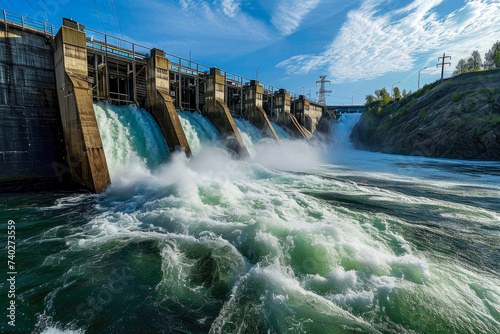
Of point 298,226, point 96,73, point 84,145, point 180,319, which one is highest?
point 96,73

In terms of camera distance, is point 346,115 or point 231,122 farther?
point 346,115

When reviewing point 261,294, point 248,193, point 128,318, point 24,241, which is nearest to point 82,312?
point 128,318

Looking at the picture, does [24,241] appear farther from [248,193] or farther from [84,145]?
[248,193]

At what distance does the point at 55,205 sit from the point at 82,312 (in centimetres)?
655

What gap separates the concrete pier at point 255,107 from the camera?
23.2 meters

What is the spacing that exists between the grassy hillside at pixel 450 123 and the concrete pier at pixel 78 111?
31.9 meters

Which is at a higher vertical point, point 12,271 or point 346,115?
point 346,115

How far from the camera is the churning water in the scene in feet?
10.3

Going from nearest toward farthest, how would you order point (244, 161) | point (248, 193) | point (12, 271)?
point (12, 271) → point (248, 193) → point (244, 161)

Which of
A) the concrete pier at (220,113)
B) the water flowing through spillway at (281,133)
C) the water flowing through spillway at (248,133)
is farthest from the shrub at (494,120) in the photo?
the concrete pier at (220,113)

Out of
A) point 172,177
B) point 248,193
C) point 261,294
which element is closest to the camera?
point 261,294

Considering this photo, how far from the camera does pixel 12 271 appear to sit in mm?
4117

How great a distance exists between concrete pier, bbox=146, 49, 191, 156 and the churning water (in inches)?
196

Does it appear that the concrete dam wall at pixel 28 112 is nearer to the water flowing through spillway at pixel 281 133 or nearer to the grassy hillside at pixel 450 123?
the water flowing through spillway at pixel 281 133
